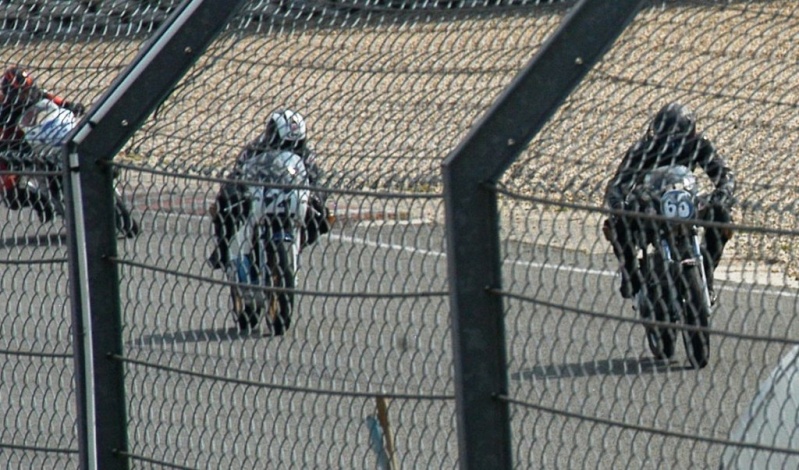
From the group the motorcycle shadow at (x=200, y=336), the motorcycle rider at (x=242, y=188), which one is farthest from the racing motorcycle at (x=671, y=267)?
the motorcycle shadow at (x=200, y=336)

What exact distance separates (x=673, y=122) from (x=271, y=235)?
38.4 inches

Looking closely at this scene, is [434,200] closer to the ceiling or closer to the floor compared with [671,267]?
closer to the ceiling

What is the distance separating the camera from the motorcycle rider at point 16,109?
146 inches

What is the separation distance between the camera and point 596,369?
285 centimetres

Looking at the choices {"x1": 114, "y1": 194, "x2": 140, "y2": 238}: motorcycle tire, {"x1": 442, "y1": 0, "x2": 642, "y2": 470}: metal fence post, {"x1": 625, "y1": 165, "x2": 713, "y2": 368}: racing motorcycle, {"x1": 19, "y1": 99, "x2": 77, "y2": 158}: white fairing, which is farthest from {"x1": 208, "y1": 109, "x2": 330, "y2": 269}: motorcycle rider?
{"x1": 625, "y1": 165, "x2": 713, "y2": 368}: racing motorcycle

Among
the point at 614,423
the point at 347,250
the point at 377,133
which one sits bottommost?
the point at 614,423

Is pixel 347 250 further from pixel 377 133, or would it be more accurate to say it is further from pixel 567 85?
pixel 567 85

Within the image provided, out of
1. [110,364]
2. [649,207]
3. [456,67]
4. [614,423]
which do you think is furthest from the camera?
[110,364]

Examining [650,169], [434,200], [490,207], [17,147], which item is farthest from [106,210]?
[650,169]

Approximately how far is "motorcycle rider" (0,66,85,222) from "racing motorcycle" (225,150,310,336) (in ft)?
2.36

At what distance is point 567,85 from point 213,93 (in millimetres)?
1122

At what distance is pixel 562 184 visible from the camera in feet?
8.93

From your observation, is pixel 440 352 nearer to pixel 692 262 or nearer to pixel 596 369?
pixel 596 369

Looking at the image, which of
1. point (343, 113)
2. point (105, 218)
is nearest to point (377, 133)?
point (343, 113)
